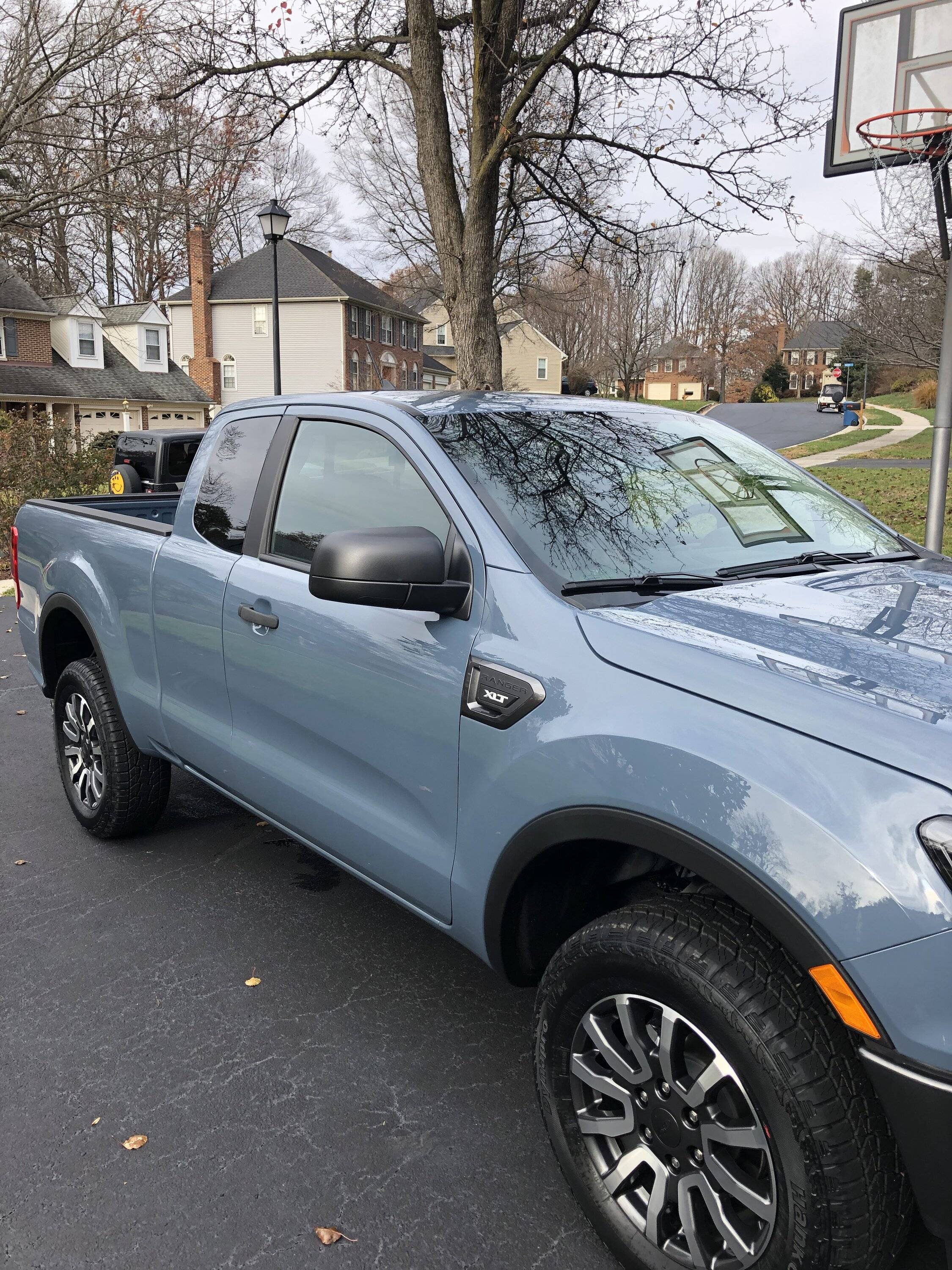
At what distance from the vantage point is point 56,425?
1582 cm

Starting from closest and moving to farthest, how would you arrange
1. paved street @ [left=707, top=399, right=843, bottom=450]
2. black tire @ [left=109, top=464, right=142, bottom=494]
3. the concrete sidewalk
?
black tire @ [left=109, top=464, right=142, bottom=494]
the concrete sidewalk
paved street @ [left=707, top=399, right=843, bottom=450]

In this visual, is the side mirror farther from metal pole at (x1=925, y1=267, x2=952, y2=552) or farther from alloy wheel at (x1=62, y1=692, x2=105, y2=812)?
metal pole at (x1=925, y1=267, x2=952, y2=552)

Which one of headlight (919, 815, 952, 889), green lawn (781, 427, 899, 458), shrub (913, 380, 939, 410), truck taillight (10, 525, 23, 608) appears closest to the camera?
headlight (919, 815, 952, 889)

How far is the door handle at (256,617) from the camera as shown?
3305 mm

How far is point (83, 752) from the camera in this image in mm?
4781

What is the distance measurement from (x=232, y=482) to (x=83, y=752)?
1.67m

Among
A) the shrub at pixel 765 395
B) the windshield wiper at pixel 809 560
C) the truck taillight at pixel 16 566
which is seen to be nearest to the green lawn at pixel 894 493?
the windshield wiper at pixel 809 560

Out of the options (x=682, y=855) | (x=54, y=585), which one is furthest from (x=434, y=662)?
(x=54, y=585)

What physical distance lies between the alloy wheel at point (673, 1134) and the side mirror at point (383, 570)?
1015 mm

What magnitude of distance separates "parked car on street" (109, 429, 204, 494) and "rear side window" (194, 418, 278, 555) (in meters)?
8.33

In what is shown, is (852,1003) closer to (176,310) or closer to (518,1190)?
(518,1190)

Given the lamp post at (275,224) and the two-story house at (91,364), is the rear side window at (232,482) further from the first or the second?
the two-story house at (91,364)

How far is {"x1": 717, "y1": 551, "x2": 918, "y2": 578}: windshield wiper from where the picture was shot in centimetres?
287

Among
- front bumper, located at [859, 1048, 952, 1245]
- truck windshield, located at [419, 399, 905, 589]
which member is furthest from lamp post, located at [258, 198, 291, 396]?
front bumper, located at [859, 1048, 952, 1245]
